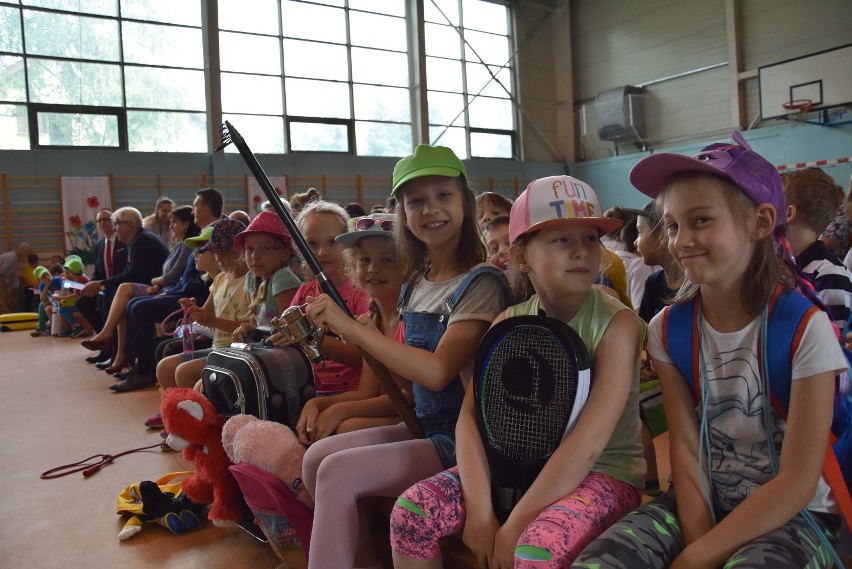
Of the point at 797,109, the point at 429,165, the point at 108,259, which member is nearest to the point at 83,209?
the point at 108,259

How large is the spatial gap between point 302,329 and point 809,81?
10582mm

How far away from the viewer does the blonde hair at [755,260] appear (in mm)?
1166

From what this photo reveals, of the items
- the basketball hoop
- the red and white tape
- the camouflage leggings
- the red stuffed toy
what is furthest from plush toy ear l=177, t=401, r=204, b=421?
the basketball hoop

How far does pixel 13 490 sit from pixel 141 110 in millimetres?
8590

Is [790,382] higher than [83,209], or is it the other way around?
[83,209]

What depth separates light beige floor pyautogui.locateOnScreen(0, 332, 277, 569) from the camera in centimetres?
215

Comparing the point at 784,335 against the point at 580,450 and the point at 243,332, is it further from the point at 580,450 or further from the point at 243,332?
the point at 243,332

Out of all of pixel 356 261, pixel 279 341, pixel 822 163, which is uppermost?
pixel 822 163

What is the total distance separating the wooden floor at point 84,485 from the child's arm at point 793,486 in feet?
4.61

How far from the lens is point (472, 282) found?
1.63 meters

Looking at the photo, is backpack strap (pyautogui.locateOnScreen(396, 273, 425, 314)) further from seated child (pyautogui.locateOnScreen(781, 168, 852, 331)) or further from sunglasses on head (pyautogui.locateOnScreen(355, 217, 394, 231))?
seated child (pyautogui.locateOnScreen(781, 168, 852, 331))

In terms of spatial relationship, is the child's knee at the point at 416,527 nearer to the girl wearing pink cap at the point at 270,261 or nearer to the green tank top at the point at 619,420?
the green tank top at the point at 619,420

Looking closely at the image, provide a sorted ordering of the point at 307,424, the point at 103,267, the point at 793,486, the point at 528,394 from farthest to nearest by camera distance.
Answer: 1. the point at 103,267
2. the point at 307,424
3. the point at 528,394
4. the point at 793,486

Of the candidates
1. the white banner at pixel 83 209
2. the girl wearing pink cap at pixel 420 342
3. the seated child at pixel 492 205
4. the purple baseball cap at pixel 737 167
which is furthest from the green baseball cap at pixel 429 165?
the white banner at pixel 83 209
